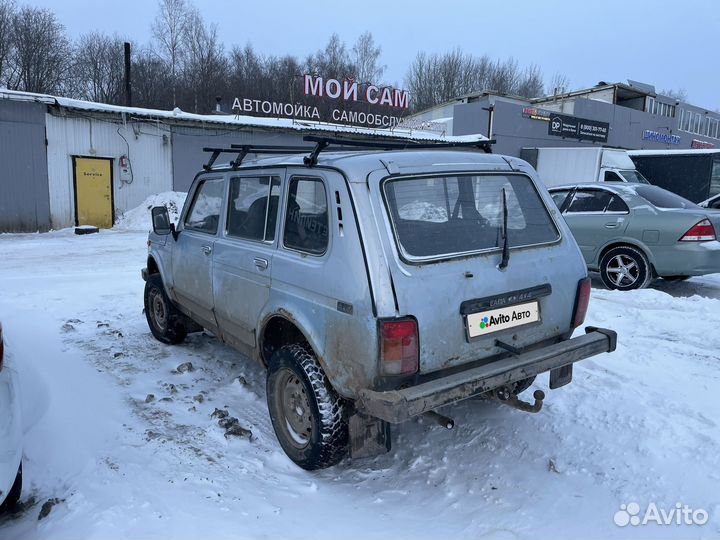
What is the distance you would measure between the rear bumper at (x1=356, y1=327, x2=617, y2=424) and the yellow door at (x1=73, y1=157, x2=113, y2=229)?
49.9ft

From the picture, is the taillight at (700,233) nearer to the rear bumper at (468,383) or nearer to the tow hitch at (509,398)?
the rear bumper at (468,383)

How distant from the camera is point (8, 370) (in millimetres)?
2553

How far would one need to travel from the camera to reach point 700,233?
22.8 feet

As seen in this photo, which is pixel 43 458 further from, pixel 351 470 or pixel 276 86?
pixel 276 86

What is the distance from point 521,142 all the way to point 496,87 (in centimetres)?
3026

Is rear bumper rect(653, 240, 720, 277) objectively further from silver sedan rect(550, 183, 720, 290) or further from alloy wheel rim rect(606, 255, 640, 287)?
alloy wheel rim rect(606, 255, 640, 287)

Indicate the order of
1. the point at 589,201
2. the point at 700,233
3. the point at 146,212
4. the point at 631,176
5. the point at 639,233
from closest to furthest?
the point at 700,233 < the point at 639,233 < the point at 589,201 < the point at 631,176 < the point at 146,212

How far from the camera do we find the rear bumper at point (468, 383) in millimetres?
2492

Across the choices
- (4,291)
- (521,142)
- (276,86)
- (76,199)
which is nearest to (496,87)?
(276,86)

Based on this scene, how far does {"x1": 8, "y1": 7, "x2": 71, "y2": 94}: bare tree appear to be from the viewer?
109 ft

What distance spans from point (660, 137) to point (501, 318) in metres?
41.6

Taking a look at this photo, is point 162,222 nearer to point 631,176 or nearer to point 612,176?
point 612,176

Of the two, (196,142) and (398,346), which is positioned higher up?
(196,142)

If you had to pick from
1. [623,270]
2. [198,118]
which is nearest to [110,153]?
[198,118]
